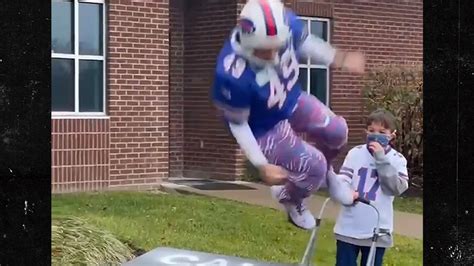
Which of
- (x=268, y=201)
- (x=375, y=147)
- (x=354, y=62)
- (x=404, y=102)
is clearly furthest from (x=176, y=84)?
(x=404, y=102)

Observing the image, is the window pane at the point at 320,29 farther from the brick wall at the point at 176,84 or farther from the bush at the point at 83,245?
the bush at the point at 83,245

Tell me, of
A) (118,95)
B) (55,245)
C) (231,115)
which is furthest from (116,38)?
(55,245)

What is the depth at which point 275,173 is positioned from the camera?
618 cm

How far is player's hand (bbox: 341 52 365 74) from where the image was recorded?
6230 millimetres

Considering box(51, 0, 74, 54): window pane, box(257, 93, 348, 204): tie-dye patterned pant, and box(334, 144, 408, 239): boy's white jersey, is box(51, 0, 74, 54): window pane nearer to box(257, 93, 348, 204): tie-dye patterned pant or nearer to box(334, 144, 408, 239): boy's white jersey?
box(257, 93, 348, 204): tie-dye patterned pant

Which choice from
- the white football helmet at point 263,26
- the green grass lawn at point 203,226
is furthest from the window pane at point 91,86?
the white football helmet at point 263,26

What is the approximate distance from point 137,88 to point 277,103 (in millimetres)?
818

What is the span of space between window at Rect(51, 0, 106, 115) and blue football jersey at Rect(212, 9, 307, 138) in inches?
29.0

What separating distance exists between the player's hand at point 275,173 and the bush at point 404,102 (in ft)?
1.90

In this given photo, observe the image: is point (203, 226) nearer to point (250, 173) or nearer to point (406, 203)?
point (250, 173)

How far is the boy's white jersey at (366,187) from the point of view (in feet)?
20.2
